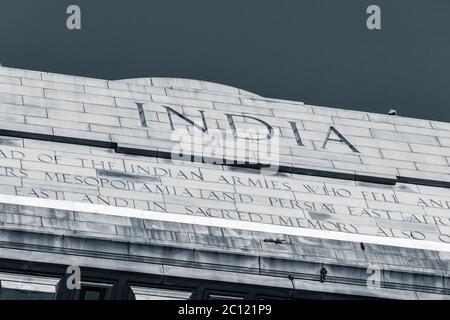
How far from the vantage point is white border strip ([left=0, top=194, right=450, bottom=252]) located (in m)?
119

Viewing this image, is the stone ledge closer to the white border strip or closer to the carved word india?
the white border strip

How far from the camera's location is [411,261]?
4803 inches

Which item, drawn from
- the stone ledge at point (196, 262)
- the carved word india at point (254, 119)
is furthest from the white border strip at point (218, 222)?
the carved word india at point (254, 119)

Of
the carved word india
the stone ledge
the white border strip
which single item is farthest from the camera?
the carved word india

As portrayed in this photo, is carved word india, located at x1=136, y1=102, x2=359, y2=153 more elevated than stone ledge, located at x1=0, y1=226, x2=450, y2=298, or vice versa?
carved word india, located at x1=136, y1=102, x2=359, y2=153

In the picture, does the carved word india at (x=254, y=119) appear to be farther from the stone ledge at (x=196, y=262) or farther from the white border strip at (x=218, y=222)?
the stone ledge at (x=196, y=262)

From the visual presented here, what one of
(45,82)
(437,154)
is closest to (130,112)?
(45,82)

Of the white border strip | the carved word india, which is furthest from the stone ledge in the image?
the carved word india

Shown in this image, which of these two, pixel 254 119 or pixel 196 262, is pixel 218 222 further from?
pixel 254 119

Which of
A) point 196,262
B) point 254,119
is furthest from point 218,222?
point 254,119

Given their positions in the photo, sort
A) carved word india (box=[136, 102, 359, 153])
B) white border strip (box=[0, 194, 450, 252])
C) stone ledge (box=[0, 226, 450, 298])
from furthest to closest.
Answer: carved word india (box=[136, 102, 359, 153]), white border strip (box=[0, 194, 450, 252]), stone ledge (box=[0, 226, 450, 298])

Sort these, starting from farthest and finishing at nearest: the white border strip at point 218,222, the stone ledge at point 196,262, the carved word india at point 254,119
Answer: the carved word india at point 254,119 < the white border strip at point 218,222 < the stone ledge at point 196,262

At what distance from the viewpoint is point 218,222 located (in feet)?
399

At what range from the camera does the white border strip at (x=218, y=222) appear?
119188 mm
